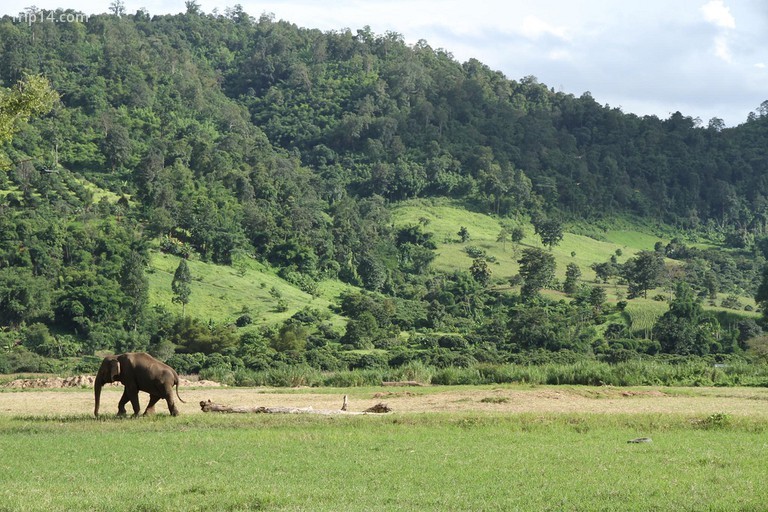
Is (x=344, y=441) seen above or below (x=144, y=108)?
below

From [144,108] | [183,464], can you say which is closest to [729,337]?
[183,464]

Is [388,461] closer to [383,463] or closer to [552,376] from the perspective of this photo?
[383,463]

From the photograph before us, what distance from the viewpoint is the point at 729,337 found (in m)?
76.2

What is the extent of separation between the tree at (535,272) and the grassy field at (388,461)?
2625 inches

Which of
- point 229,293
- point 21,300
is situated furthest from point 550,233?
point 21,300

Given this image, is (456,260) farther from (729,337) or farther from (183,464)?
(183,464)

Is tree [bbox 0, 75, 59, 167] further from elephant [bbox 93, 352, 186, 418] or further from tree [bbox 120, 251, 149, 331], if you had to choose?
tree [bbox 120, 251, 149, 331]

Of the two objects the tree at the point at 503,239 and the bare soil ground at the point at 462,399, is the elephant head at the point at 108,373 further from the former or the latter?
the tree at the point at 503,239

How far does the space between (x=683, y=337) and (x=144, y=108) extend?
83.5m

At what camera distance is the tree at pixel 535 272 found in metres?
91.4

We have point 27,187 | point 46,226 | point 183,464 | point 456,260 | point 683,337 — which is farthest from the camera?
point 456,260

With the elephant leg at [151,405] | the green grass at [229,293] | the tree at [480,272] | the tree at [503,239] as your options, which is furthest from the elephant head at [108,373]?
the tree at [503,239]

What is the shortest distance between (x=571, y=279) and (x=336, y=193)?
45.0 meters

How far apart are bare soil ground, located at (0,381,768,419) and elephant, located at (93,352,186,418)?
5.94ft
